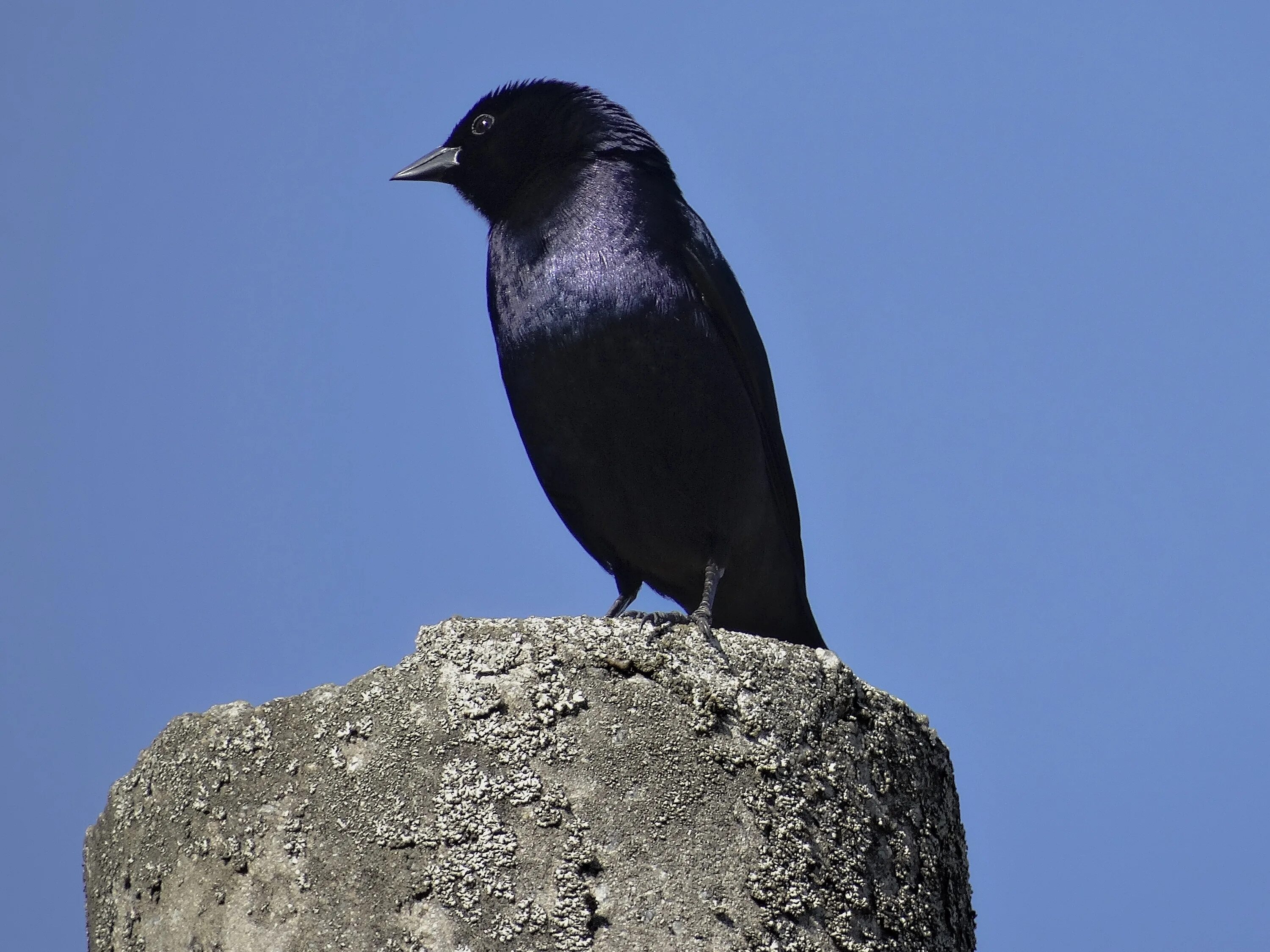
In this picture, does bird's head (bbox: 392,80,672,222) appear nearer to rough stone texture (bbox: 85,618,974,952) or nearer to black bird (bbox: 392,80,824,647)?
black bird (bbox: 392,80,824,647)

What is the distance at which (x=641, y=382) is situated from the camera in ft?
16.1

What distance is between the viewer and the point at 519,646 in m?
3.23

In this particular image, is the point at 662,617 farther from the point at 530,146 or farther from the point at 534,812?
the point at 530,146

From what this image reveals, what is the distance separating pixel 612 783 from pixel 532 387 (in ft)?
7.68

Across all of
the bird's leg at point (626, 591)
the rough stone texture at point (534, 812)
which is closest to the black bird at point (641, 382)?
the bird's leg at point (626, 591)

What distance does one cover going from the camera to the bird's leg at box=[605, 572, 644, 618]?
17.9 ft

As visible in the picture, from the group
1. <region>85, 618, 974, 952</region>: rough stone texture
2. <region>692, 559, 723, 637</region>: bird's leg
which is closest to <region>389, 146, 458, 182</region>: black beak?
<region>692, 559, 723, 637</region>: bird's leg

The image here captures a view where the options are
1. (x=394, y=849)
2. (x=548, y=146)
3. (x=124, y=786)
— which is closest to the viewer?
(x=394, y=849)

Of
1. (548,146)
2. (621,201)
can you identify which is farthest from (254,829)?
(548,146)

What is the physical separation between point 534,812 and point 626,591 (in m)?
2.50

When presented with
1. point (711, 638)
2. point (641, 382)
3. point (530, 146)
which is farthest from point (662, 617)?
point (530, 146)

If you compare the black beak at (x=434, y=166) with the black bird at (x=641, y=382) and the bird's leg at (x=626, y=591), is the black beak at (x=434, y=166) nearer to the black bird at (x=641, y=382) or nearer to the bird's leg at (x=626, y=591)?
the black bird at (x=641, y=382)

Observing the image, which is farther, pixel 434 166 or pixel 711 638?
pixel 434 166

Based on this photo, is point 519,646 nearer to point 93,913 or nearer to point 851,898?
point 851,898
